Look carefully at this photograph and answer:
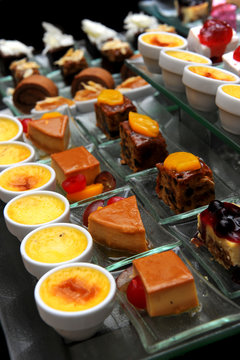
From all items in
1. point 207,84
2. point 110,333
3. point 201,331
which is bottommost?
point 110,333

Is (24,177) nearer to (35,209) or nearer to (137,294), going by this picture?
(35,209)

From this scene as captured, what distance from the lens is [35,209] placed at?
81.4 inches

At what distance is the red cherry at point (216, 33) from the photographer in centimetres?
250

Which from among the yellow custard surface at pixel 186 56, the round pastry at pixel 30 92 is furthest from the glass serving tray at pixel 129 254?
the round pastry at pixel 30 92

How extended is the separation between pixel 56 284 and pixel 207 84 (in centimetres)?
112

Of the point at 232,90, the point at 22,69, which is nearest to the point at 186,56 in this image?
the point at 232,90

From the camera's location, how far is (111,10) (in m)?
4.96

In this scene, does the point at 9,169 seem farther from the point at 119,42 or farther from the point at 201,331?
the point at 119,42

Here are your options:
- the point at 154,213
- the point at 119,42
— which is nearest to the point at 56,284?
the point at 154,213

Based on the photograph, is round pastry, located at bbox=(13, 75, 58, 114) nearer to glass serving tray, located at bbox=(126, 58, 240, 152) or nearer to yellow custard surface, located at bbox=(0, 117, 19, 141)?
yellow custard surface, located at bbox=(0, 117, 19, 141)

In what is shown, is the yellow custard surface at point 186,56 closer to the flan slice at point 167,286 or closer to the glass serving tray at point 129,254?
the glass serving tray at point 129,254

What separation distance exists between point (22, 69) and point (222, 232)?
96.1 inches

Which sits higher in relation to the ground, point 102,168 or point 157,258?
point 157,258

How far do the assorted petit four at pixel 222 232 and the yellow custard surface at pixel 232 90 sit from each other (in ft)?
1.59
